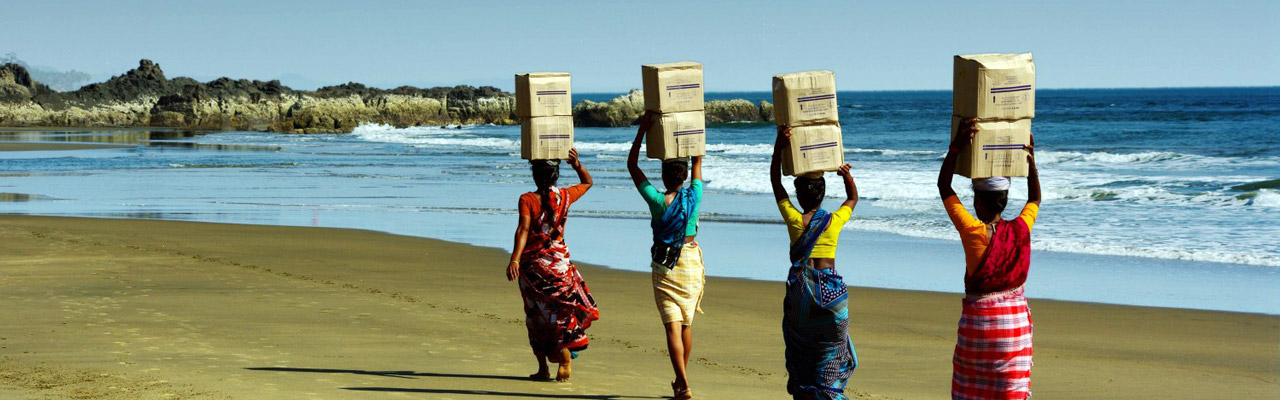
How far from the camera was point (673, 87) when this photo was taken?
19.0 ft

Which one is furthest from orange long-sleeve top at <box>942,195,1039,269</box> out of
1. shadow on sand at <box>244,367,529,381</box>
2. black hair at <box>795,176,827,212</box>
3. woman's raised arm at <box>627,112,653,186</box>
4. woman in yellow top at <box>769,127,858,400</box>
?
shadow on sand at <box>244,367,529,381</box>

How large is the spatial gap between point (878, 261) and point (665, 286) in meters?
7.60

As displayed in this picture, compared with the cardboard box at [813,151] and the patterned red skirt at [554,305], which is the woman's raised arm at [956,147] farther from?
the patterned red skirt at [554,305]

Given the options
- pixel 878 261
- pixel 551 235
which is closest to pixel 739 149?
pixel 878 261

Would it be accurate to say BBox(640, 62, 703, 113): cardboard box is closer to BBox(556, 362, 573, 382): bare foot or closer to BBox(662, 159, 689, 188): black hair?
BBox(662, 159, 689, 188): black hair

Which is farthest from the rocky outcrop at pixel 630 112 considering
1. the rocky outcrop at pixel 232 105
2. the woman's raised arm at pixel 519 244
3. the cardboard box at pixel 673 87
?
the cardboard box at pixel 673 87

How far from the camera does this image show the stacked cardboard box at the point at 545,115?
623 cm

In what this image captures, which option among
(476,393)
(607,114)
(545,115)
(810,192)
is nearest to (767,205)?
(545,115)

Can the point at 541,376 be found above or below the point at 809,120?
below

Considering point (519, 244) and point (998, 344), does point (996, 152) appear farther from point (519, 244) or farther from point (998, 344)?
point (519, 244)

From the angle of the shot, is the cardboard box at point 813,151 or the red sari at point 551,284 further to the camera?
the red sari at point 551,284

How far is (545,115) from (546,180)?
36cm

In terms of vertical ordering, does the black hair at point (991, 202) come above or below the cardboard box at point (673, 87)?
below

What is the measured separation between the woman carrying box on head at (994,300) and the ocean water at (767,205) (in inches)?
256
